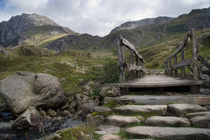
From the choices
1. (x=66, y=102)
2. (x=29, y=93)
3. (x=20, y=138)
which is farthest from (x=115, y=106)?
(x=66, y=102)

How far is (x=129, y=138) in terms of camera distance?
15.2 ft

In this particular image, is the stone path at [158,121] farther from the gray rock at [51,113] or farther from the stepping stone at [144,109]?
the gray rock at [51,113]

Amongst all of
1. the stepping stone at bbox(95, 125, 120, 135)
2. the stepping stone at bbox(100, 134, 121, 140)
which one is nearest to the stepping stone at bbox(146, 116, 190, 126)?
the stepping stone at bbox(95, 125, 120, 135)

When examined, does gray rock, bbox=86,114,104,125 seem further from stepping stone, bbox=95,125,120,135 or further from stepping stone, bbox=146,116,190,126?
stepping stone, bbox=146,116,190,126

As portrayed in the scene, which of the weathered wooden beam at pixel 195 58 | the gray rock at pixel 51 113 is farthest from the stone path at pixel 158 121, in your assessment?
the gray rock at pixel 51 113

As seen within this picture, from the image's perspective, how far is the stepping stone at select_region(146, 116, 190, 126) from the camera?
4.92 m

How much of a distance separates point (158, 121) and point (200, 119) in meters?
1.14

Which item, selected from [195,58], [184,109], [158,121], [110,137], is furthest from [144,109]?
[195,58]

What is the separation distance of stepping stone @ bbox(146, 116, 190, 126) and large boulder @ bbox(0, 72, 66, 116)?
588 inches

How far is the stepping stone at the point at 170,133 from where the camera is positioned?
4.14 metres

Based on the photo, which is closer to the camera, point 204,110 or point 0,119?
point 204,110

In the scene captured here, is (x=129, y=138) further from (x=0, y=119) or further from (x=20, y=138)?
(x=0, y=119)

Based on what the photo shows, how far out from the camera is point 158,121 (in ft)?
17.0

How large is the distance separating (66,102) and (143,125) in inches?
690
